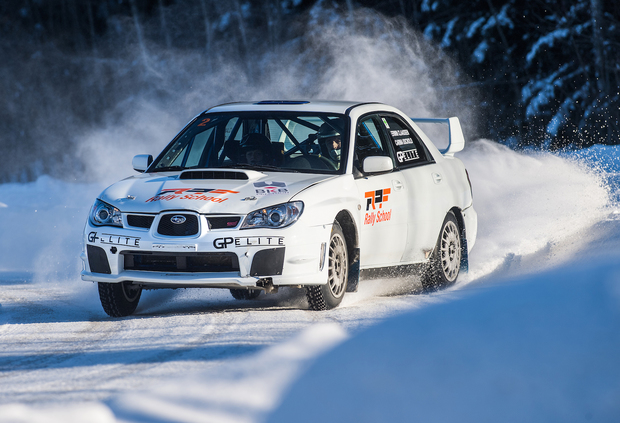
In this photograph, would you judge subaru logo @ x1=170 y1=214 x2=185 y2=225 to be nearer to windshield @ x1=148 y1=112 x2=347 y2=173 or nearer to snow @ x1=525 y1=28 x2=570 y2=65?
windshield @ x1=148 y1=112 x2=347 y2=173

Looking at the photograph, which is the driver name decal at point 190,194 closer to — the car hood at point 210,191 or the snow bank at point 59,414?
the car hood at point 210,191

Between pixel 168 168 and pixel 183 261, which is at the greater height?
pixel 168 168

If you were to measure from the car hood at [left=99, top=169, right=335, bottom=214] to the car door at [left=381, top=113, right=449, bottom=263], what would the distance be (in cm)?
109

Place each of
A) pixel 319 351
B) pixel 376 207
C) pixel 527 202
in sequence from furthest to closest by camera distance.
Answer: pixel 527 202 → pixel 376 207 → pixel 319 351

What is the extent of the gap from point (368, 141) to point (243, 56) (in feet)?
80.0

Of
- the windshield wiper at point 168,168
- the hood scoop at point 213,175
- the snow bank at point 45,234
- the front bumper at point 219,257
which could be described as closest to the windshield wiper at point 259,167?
the hood scoop at point 213,175

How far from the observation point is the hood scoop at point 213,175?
20.2 ft

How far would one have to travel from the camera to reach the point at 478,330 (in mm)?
4570

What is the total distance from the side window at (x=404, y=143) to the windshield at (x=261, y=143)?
2.10 feet

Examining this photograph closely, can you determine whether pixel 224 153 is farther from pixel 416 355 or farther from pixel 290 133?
pixel 416 355

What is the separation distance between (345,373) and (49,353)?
1.97m

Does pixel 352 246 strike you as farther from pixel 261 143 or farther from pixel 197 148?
pixel 197 148

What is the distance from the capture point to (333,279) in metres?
6.12

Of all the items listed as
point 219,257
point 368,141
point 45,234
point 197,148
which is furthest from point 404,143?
point 45,234
